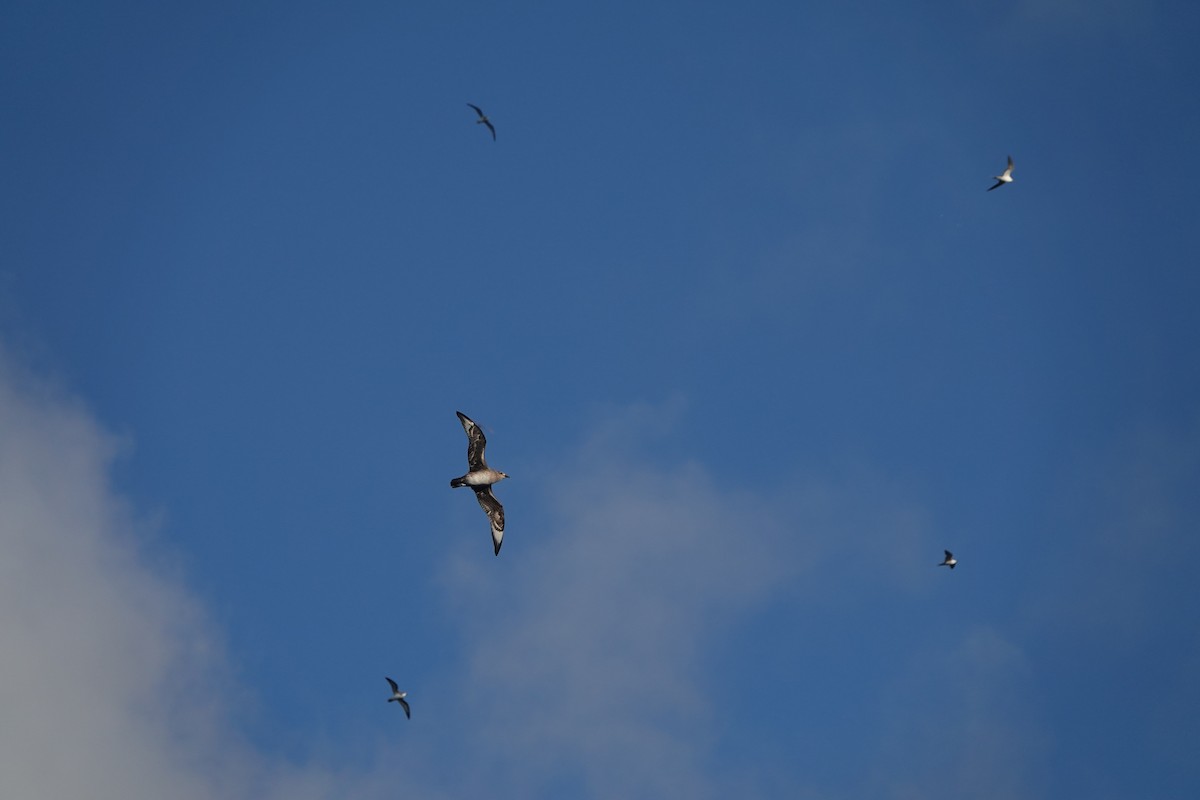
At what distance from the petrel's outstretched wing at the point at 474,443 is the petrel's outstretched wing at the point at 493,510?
1826mm

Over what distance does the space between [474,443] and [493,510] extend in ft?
18.1

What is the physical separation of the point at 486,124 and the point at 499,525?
29.7 meters

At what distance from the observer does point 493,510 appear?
8975 centimetres

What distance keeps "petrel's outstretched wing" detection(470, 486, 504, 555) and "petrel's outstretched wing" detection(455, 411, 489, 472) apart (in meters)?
1.83

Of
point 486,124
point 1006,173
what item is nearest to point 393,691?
point 486,124

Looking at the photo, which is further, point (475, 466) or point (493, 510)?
point (493, 510)

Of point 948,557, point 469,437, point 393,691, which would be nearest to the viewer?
point 469,437

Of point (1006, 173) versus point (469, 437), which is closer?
point (469, 437)

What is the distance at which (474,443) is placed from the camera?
86.9 m

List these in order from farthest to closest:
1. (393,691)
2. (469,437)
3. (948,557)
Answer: (948,557) < (393,691) < (469,437)

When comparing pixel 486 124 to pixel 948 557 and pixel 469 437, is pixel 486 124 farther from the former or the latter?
pixel 948 557

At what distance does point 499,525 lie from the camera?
90.4m

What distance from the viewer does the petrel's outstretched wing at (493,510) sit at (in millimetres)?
88625

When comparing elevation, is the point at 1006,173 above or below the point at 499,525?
above
